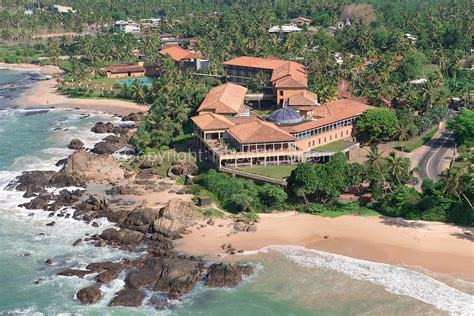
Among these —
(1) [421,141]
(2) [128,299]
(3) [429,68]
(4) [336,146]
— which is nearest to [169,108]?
(4) [336,146]

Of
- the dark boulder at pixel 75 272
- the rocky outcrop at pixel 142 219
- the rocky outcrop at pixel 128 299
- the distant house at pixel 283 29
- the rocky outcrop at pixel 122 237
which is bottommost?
the rocky outcrop at pixel 128 299

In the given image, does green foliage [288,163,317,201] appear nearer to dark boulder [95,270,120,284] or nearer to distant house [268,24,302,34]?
dark boulder [95,270,120,284]

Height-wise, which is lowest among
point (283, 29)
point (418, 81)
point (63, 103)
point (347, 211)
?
point (347, 211)

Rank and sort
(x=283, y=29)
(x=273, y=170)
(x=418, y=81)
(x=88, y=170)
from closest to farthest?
(x=273, y=170) < (x=88, y=170) < (x=418, y=81) < (x=283, y=29)

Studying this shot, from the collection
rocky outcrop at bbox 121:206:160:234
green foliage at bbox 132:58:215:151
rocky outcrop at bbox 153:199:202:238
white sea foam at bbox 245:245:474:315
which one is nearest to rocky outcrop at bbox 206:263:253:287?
white sea foam at bbox 245:245:474:315

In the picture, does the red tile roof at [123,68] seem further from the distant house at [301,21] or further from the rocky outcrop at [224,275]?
the rocky outcrop at [224,275]

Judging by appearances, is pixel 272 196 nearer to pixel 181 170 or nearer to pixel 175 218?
pixel 175 218

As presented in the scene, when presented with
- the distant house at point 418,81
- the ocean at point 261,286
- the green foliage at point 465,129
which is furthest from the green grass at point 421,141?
the ocean at point 261,286
